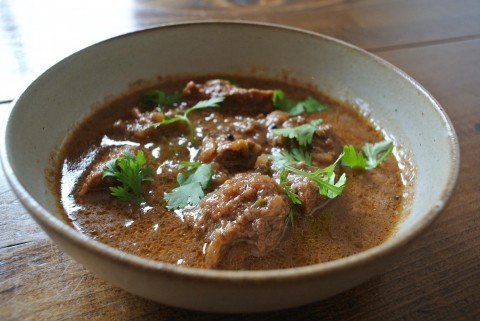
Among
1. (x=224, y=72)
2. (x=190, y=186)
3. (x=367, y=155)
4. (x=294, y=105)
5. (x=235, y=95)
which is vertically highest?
(x=224, y=72)

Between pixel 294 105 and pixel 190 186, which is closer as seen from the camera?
pixel 190 186

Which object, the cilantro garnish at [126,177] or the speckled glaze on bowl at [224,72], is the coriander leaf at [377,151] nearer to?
the speckled glaze on bowl at [224,72]

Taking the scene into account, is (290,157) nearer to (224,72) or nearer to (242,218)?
(242,218)

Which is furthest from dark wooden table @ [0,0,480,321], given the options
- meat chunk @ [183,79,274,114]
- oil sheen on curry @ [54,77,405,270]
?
meat chunk @ [183,79,274,114]

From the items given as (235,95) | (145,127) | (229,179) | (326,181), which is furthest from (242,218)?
(235,95)

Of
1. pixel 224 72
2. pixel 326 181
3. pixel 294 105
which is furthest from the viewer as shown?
pixel 224 72

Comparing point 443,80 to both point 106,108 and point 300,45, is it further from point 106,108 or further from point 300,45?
point 106,108

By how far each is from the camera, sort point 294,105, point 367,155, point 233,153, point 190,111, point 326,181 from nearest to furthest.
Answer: point 326,181 → point 233,153 → point 367,155 → point 190,111 → point 294,105
